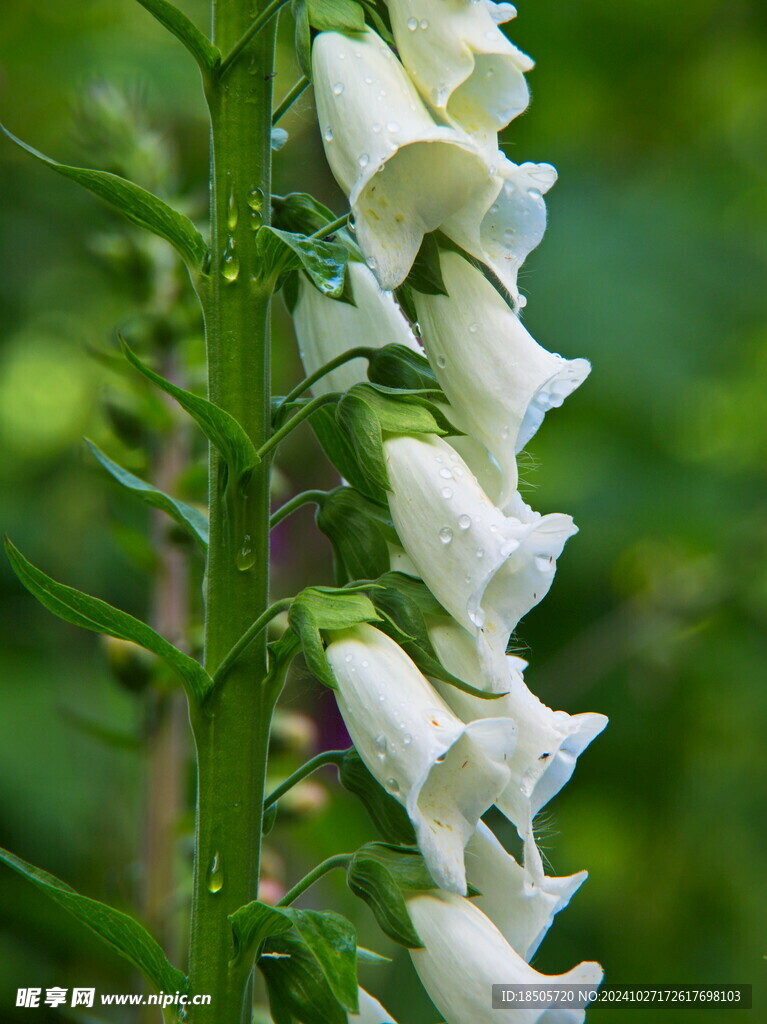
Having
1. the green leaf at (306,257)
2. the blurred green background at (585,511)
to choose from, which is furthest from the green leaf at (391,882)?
the blurred green background at (585,511)

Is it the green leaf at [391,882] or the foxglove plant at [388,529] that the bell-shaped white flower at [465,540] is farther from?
the green leaf at [391,882]

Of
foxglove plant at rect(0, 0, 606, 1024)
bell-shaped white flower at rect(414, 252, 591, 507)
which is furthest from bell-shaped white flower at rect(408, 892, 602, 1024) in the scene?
bell-shaped white flower at rect(414, 252, 591, 507)

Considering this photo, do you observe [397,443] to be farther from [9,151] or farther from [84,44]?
[9,151]

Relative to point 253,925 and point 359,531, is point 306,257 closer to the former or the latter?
point 359,531

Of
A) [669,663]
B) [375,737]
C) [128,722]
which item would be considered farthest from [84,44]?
[375,737]

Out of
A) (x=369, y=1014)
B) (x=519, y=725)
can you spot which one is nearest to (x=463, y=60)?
(x=519, y=725)

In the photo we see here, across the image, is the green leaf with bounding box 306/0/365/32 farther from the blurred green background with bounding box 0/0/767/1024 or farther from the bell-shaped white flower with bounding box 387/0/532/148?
the blurred green background with bounding box 0/0/767/1024
